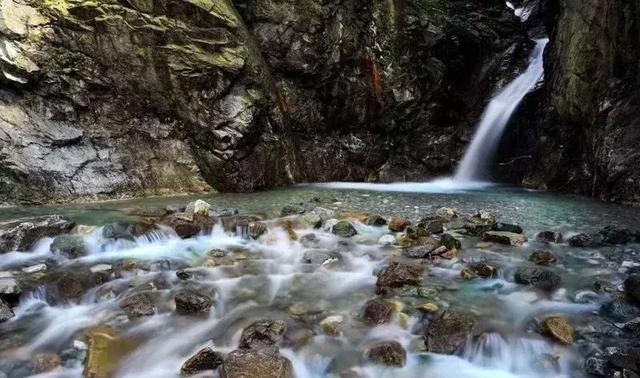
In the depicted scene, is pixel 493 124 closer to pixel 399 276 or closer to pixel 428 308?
pixel 399 276

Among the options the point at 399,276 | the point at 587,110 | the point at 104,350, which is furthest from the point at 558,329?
the point at 587,110

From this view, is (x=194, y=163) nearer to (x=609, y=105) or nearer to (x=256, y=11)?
(x=256, y=11)

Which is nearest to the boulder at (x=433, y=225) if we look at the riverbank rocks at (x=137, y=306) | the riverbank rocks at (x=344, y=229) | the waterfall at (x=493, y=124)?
the riverbank rocks at (x=344, y=229)

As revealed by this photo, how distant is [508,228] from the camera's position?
7723 millimetres

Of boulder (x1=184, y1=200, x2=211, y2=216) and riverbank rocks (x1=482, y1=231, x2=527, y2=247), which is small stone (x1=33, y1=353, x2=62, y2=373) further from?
riverbank rocks (x1=482, y1=231, x2=527, y2=247)

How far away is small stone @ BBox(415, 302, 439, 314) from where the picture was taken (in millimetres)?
4742

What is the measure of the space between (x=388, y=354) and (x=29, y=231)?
18.6ft

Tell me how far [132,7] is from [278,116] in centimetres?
516

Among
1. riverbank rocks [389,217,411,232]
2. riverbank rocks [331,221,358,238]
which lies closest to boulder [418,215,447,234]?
riverbank rocks [389,217,411,232]

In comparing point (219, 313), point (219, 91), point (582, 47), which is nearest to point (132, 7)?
point (219, 91)

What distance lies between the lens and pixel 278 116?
14547 mm

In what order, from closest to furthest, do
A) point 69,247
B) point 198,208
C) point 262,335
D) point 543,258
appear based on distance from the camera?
point 262,335, point 543,258, point 69,247, point 198,208

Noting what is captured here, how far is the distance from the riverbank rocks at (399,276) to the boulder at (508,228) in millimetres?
2690

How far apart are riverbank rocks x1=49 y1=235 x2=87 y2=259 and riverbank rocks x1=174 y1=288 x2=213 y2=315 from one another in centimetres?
225
